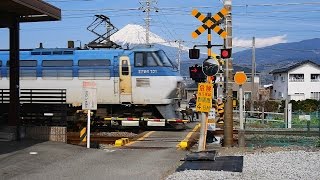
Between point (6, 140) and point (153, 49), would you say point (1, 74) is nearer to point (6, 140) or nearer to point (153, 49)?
point (153, 49)

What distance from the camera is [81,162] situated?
1159 centimetres

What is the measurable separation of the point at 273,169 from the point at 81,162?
14.9 feet

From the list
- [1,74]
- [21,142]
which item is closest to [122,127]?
[1,74]

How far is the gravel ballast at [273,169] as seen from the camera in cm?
924

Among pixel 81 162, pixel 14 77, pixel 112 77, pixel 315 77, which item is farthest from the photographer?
pixel 315 77

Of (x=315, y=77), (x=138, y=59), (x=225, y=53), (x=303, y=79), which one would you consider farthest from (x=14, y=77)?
(x=315, y=77)

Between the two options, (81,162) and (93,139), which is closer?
(81,162)

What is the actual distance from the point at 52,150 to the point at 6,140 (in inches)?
80.6

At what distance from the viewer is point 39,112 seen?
A: 15.8 metres

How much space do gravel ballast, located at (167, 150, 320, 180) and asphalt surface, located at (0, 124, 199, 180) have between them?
943 millimetres

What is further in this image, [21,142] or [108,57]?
[108,57]

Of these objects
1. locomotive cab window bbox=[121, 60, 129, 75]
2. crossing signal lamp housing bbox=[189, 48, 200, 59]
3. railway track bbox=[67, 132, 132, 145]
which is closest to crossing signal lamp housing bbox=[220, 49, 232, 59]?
crossing signal lamp housing bbox=[189, 48, 200, 59]

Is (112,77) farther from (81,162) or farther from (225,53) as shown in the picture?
(81,162)

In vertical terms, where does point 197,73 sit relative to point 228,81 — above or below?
above
